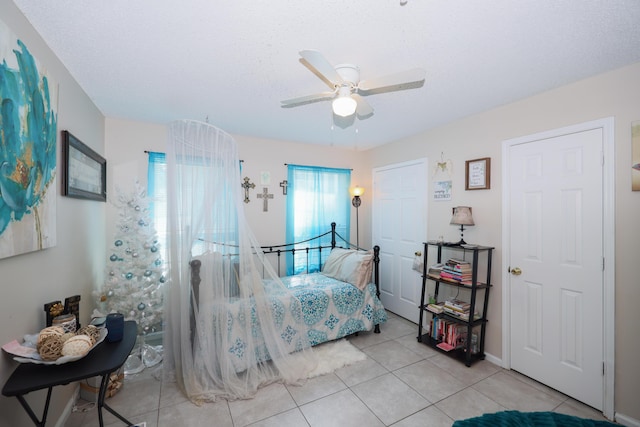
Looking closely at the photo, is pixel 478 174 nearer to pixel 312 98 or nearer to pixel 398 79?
pixel 398 79

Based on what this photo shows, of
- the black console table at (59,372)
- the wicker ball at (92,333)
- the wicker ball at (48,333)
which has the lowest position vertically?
the black console table at (59,372)

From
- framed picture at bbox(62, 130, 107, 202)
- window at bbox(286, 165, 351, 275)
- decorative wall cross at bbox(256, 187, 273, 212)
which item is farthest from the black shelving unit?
framed picture at bbox(62, 130, 107, 202)

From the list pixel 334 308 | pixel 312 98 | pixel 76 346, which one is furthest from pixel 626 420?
pixel 76 346

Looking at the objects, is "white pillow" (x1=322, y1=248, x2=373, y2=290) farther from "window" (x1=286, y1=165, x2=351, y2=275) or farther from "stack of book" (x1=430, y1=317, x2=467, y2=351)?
"stack of book" (x1=430, y1=317, x2=467, y2=351)

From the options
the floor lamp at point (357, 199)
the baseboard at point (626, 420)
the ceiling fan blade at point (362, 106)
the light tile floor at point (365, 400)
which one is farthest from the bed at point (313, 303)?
the baseboard at point (626, 420)

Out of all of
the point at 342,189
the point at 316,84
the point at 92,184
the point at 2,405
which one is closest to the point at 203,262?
the point at 2,405

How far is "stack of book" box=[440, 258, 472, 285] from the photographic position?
2.69 m

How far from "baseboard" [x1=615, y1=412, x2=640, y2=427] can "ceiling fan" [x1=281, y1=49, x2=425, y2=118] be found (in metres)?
2.76

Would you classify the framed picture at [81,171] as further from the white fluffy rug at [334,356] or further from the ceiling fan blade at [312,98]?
the white fluffy rug at [334,356]

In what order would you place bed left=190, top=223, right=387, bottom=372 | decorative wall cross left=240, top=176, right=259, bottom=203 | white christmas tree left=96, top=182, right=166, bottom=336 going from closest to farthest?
bed left=190, top=223, right=387, bottom=372 → white christmas tree left=96, top=182, right=166, bottom=336 → decorative wall cross left=240, top=176, right=259, bottom=203

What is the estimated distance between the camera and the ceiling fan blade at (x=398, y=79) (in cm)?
146

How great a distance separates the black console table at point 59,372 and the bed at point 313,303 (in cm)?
64

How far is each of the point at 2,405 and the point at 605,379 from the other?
12.2 feet

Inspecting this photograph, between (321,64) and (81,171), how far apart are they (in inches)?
85.7
